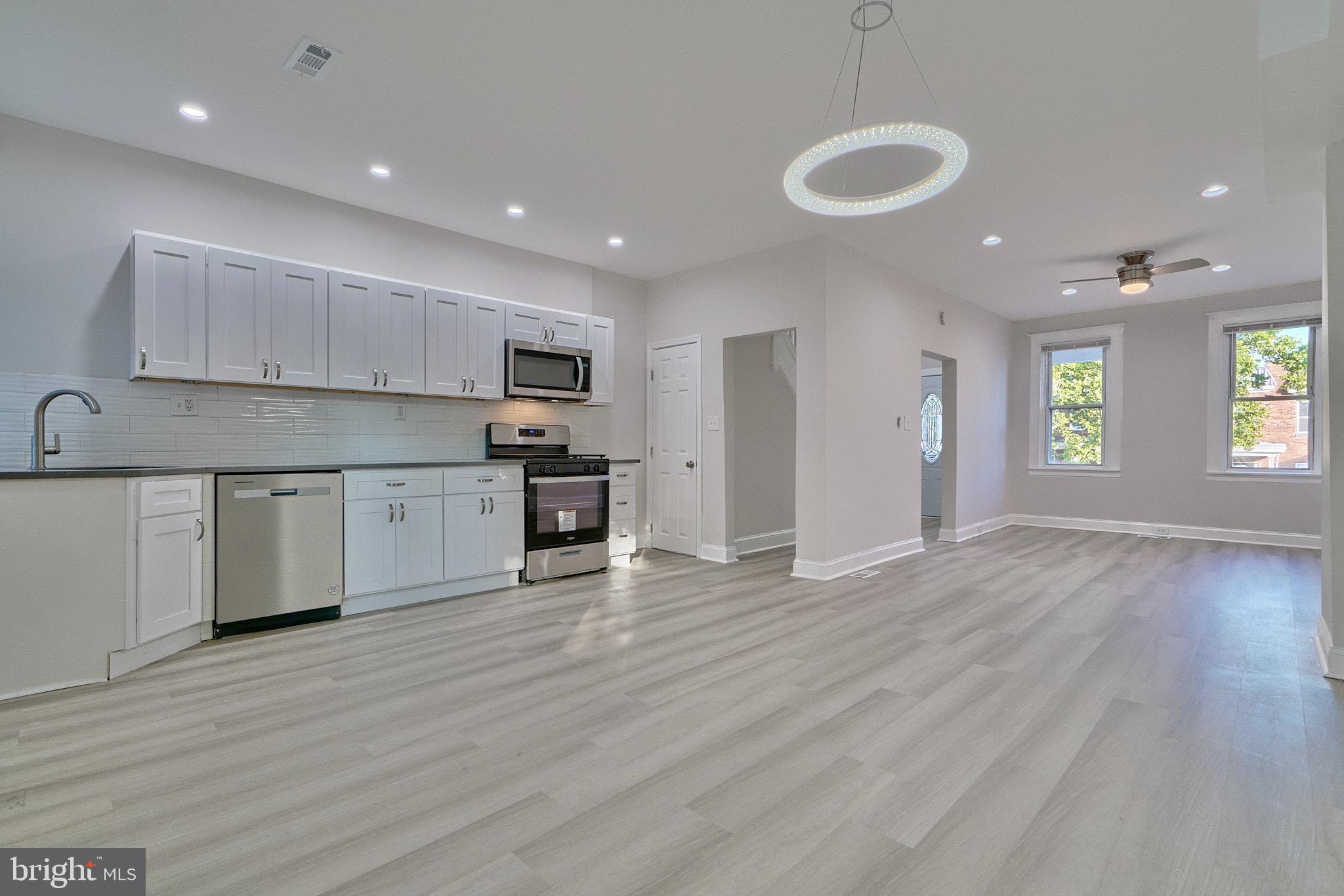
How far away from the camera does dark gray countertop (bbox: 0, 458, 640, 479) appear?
2.61 meters

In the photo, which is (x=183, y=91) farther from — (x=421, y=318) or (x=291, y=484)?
(x=291, y=484)

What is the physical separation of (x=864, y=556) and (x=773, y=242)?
2.88 meters

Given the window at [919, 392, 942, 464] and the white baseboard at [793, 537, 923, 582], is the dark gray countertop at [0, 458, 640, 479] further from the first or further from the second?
the window at [919, 392, 942, 464]

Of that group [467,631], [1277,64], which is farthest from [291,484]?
[1277,64]

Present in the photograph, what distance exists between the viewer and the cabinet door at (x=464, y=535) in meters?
4.17

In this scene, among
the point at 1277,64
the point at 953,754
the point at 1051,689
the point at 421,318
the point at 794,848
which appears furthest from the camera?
the point at 421,318

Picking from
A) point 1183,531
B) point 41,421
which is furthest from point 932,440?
point 41,421

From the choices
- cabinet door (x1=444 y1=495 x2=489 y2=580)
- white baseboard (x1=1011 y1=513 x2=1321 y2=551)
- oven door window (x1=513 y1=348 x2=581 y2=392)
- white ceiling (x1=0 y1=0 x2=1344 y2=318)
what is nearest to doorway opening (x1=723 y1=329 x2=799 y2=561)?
oven door window (x1=513 y1=348 x2=581 y2=392)

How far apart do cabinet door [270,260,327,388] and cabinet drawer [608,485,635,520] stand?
244 centimetres

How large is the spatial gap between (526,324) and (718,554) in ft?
8.84

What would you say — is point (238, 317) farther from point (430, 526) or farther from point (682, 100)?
point (682, 100)

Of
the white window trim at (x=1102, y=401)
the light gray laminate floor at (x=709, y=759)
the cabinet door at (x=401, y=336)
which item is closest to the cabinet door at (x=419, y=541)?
the light gray laminate floor at (x=709, y=759)

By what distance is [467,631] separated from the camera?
11.3 feet

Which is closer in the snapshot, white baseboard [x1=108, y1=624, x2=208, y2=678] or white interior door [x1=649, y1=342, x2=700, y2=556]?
white baseboard [x1=108, y1=624, x2=208, y2=678]
